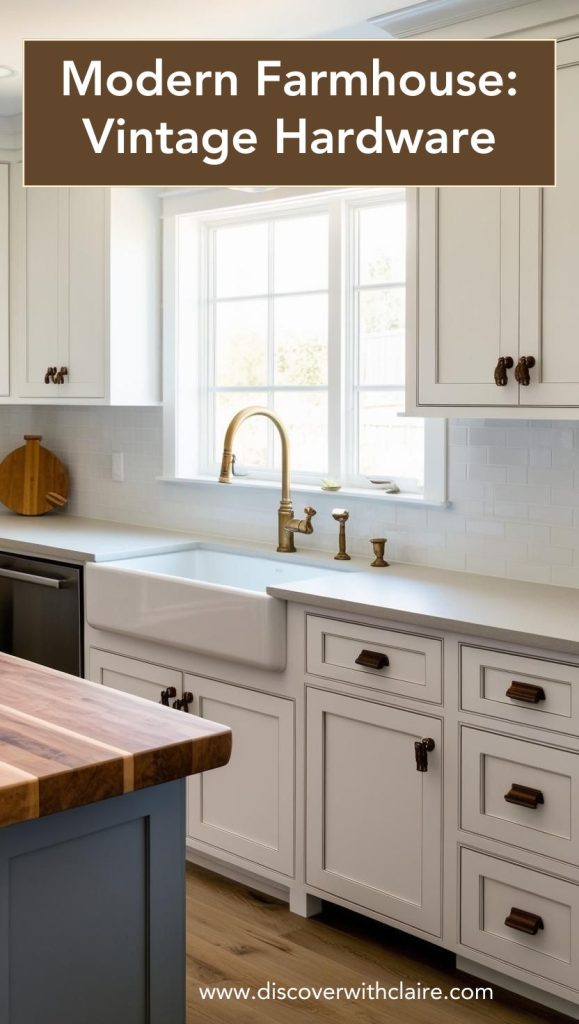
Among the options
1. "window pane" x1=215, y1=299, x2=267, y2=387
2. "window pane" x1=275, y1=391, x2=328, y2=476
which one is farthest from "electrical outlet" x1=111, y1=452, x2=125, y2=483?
"window pane" x1=275, y1=391, x2=328, y2=476

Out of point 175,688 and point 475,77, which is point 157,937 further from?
point 475,77

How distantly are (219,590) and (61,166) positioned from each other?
129 centimetres

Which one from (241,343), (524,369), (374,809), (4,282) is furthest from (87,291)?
(374,809)

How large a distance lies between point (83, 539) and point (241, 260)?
1.24 meters

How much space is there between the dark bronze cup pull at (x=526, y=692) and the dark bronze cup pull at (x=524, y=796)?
21cm

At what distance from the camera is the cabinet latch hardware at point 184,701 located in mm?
3254

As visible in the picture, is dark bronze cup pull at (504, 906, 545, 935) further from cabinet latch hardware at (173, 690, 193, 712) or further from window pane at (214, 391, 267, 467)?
window pane at (214, 391, 267, 467)

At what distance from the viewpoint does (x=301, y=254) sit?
3.94 meters

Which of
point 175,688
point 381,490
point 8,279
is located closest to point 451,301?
point 381,490

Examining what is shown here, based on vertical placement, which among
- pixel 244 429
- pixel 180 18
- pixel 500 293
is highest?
pixel 180 18

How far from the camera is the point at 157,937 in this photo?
1654 mm

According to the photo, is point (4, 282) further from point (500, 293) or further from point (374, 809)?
point (374, 809)

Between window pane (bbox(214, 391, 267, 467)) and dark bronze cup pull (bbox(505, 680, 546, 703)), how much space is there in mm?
1886

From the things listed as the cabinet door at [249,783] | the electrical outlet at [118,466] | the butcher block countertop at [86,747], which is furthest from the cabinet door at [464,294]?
the electrical outlet at [118,466]
